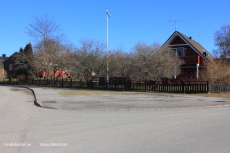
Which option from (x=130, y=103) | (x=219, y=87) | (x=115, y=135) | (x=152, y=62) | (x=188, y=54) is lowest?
(x=115, y=135)

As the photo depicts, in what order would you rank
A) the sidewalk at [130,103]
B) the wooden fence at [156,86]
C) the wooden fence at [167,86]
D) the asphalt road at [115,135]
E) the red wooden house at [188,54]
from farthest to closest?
the red wooden house at [188,54]
the wooden fence at [156,86]
the wooden fence at [167,86]
the sidewalk at [130,103]
the asphalt road at [115,135]

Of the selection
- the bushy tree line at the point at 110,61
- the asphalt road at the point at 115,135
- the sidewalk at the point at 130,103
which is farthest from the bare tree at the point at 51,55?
the asphalt road at the point at 115,135

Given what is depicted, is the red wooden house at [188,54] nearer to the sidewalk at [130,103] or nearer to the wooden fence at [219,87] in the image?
the wooden fence at [219,87]

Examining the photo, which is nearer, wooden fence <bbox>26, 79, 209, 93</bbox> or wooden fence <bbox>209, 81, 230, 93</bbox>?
wooden fence <bbox>209, 81, 230, 93</bbox>

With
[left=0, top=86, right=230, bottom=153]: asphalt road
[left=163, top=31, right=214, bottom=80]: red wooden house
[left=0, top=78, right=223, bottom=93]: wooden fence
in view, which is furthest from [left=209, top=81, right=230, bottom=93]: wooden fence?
[left=0, top=86, right=230, bottom=153]: asphalt road

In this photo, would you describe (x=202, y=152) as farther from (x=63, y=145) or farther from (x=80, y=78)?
(x=80, y=78)

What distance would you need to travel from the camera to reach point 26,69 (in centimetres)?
4034

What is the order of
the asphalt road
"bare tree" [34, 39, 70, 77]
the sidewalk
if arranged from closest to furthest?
the asphalt road → the sidewalk → "bare tree" [34, 39, 70, 77]

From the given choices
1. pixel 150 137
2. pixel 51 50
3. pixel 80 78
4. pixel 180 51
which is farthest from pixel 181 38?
pixel 150 137

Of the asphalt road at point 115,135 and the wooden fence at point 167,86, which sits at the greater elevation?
the wooden fence at point 167,86

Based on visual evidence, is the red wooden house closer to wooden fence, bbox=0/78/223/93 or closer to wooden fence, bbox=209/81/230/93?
wooden fence, bbox=0/78/223/93

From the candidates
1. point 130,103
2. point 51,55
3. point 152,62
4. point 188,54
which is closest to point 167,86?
point 152,62

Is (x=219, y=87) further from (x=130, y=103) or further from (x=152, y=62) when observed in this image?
(x=130, y=103)

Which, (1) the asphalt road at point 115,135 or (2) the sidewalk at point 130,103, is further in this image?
(2) the sidewalk at point 130,103
